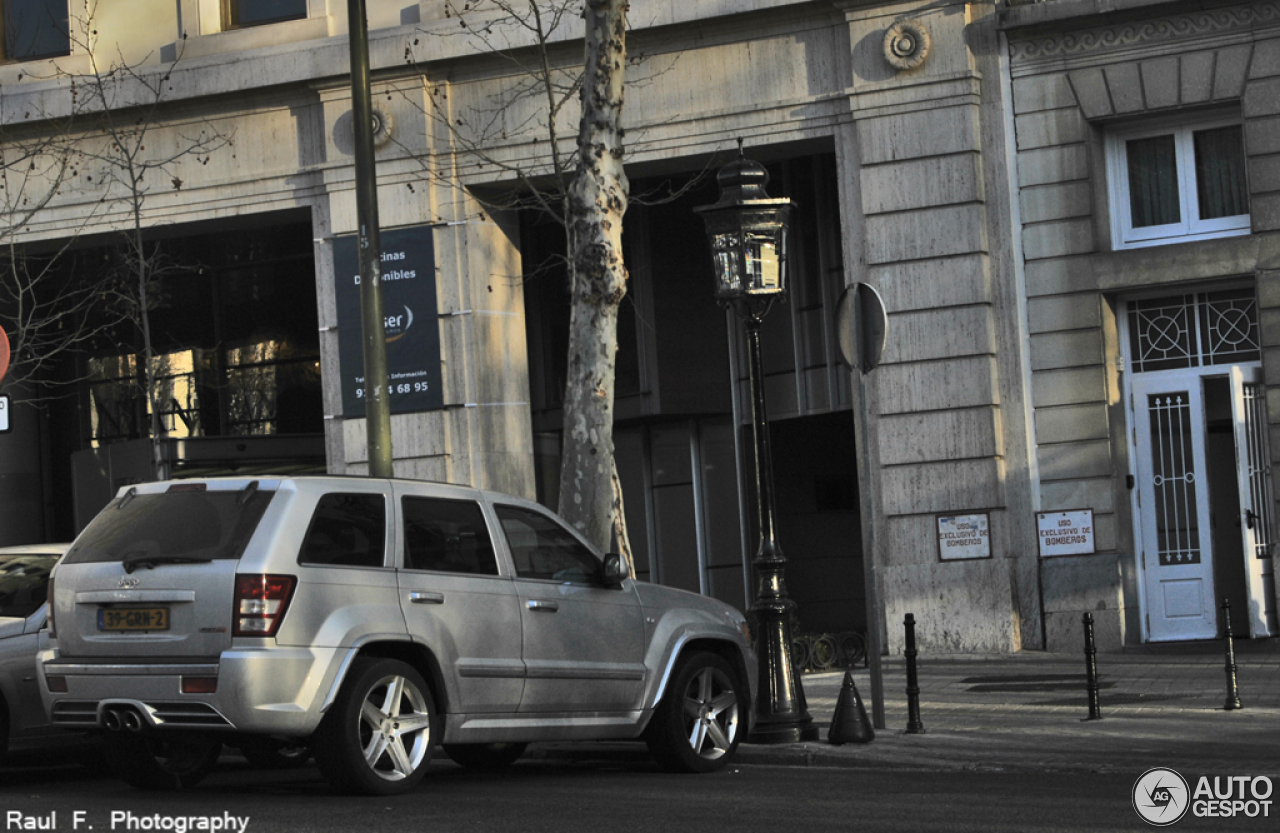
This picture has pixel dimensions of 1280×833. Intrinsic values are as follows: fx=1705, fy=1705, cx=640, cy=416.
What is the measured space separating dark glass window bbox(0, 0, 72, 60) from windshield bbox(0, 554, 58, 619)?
12492 millimetres

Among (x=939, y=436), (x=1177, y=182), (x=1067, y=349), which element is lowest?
Result: (x=939, y=436)

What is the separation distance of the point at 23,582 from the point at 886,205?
410 inches

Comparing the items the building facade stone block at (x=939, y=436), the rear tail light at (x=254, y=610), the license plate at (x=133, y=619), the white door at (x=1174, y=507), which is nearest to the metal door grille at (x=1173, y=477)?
the white door at (x=1174, y=507)

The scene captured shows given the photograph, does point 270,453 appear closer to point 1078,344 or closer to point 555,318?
point 555,318

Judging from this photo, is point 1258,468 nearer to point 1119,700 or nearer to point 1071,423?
point 1071,423

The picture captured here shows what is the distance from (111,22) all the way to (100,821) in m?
16.0

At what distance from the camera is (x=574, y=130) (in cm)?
1927

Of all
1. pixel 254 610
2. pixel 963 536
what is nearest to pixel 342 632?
pixel 254 610

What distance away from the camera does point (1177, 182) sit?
17656 mm

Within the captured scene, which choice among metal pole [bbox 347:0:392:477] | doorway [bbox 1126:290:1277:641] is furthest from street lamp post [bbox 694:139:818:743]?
doorway [bbox 1126:290:1277:641]

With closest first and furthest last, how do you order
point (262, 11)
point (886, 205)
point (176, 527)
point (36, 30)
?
point (176, 527), point (886, 205), point (262, 11), point (36, 30)

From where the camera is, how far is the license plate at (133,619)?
8.34 m

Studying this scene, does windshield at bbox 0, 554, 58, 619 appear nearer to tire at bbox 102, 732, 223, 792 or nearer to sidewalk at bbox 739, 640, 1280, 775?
tire at bbox 102, 732, 223, 792

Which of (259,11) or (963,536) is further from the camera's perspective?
(259,11)
